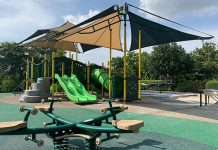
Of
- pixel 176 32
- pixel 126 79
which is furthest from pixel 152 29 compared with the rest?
pixel 126 79

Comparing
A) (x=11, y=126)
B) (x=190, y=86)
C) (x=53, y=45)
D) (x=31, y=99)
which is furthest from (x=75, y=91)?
(x=190, y=86)

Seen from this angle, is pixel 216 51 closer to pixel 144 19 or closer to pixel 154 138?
pixel 144 19

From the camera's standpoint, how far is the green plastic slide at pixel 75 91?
1190cm

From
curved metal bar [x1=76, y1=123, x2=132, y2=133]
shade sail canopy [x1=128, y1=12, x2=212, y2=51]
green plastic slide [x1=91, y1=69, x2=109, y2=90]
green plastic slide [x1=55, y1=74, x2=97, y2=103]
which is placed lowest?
curved metal bar [x1=76, y1=123, x2=132, y2=133]

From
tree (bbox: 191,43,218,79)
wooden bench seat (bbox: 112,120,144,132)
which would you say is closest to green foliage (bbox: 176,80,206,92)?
tree (bbox: 191,43,218,79)

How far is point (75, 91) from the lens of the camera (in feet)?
41.9

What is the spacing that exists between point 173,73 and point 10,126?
26.7 metres

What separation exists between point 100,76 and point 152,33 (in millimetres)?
3473

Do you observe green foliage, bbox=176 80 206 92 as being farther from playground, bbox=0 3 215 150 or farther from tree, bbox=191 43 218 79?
playground, bbox=0 3 215 150

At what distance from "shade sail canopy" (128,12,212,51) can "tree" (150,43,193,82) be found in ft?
44.3

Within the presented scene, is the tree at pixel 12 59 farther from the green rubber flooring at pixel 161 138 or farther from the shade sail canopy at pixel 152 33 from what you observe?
the green rubber flooring at pixel 161 138

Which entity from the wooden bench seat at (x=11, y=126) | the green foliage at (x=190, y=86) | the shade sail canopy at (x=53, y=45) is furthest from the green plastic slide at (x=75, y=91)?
the green foliage at (x=190, y=86)

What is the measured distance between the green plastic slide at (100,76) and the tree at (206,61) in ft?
58.1

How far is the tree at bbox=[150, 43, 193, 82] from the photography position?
94.6 ft
